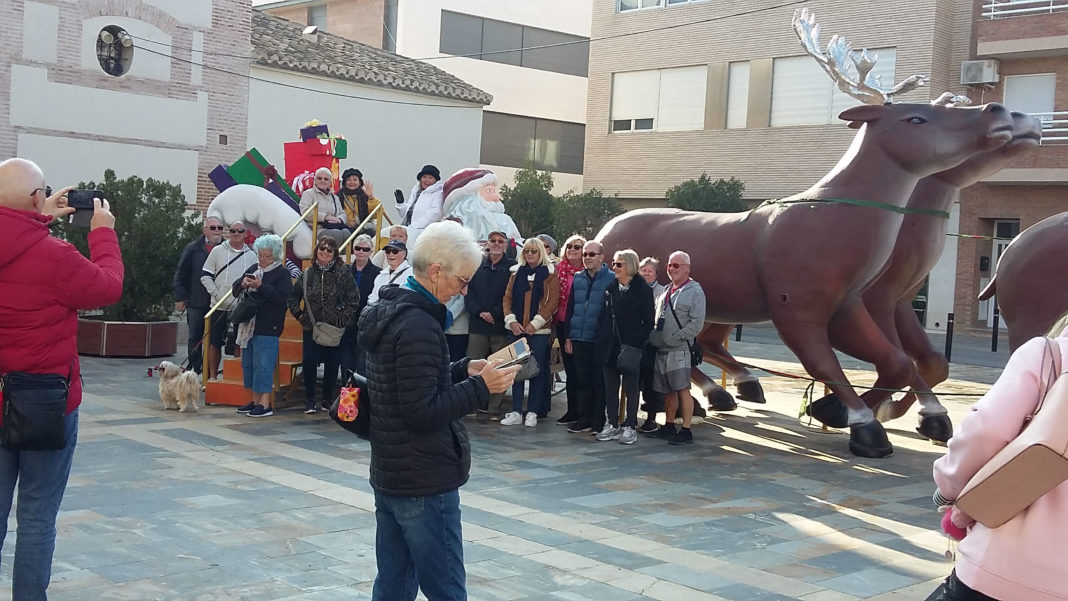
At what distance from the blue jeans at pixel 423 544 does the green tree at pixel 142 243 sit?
39.0 ft

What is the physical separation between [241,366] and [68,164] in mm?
9355

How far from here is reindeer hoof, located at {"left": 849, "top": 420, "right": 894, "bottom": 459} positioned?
1029 cm

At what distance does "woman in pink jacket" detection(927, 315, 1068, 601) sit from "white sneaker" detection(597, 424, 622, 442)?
24.8 ft

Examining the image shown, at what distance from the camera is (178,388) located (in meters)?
10.9

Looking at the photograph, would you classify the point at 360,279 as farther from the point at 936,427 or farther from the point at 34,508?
the point at 34,508

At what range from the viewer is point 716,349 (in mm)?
13055

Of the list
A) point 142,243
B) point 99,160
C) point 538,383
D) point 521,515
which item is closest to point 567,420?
point 538,383

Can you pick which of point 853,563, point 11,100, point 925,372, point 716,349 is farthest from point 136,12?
point 853,563

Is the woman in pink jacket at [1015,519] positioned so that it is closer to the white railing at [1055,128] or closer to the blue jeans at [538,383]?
the blue jeans at [538,383]

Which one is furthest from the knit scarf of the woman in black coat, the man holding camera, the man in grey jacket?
the man holding camera

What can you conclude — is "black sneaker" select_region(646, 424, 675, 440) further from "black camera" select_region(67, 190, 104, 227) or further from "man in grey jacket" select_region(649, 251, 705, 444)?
"black camera" select_region(67, 190, 104, 227)

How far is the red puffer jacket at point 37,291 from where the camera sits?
4.67m

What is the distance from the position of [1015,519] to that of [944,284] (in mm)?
27844

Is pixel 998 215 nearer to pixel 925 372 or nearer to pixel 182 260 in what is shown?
pixel 925 372
